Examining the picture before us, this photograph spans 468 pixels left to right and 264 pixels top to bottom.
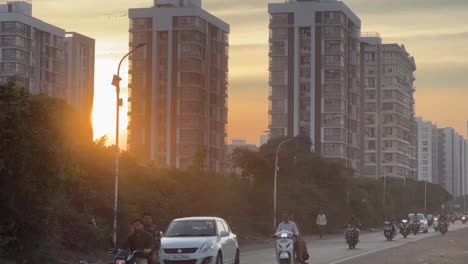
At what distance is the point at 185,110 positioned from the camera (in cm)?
11631

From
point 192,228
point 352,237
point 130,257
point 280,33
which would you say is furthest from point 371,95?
point 130,257

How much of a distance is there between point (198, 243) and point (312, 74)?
108149mm

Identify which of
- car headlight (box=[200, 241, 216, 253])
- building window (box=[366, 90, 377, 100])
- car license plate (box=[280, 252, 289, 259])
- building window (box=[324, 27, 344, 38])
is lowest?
car license plate (box=[280, 252, 289, 259])

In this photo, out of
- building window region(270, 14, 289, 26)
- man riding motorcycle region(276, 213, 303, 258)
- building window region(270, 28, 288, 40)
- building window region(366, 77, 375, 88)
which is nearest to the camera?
man riding motorcycle region(276, 213, 303, 258)

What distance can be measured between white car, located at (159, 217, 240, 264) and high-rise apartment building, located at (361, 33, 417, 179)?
13250 centimetres

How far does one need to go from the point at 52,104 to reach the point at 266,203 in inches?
1800

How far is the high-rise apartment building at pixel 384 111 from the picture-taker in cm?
15938

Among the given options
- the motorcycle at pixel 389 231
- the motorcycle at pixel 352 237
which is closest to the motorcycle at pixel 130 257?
the motorcycle at pixel 352 237

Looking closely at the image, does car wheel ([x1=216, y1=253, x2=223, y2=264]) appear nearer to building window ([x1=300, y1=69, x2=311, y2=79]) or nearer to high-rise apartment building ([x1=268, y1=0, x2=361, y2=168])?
high-rise apartment building ([x1=268, y1=0, x2=361, y2=168])

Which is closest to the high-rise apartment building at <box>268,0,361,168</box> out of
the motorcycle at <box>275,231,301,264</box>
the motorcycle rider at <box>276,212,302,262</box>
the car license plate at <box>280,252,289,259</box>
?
the motorcycle rider at <box>276,212,302,262</box>

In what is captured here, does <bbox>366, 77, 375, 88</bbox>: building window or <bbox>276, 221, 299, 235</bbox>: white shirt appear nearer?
<bbox>276, 221, 299, 235</bbox>: white shirt

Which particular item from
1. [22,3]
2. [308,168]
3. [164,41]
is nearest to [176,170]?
[308,168]

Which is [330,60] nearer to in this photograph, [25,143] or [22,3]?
[22,3]

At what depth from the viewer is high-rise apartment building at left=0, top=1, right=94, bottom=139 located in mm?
118938
